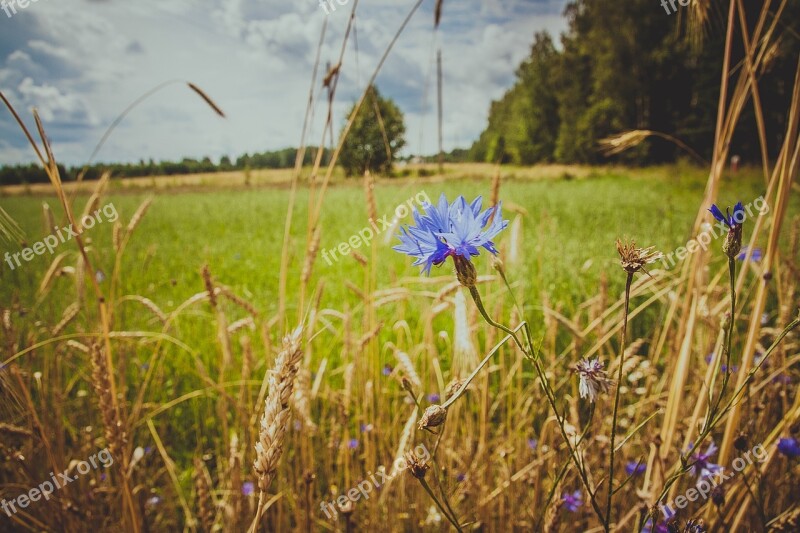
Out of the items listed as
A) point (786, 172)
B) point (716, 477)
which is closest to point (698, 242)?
point (786, 172)

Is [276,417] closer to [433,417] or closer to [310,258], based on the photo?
[433,417]

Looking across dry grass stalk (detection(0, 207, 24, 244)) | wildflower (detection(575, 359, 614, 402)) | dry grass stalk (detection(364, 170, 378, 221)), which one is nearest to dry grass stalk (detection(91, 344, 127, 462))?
dry grass stalk (detection(0, 207, 24, 244))

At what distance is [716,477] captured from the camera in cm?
104

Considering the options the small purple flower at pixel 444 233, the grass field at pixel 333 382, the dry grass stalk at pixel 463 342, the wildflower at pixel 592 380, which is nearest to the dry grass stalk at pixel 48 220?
the grass field at pixel 333 382

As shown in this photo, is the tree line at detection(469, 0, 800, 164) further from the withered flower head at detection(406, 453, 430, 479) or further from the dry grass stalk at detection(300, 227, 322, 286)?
the withered flower head at detection(406, 453, 430, 479)

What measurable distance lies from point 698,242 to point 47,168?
70.2 inches

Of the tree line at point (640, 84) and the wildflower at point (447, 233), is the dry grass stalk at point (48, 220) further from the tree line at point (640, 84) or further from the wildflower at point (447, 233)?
the tree line at point (640, 84)

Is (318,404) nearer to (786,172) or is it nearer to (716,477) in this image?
(716,477)

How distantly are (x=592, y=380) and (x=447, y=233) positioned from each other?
1.21 ft

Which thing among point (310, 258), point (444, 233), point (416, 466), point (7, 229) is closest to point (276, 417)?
point (416, 466)

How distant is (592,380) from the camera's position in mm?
695

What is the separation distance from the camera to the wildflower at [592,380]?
0.68 meters

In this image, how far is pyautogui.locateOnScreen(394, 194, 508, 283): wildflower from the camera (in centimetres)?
59

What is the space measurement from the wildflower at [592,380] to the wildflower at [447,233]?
278 millimetres
